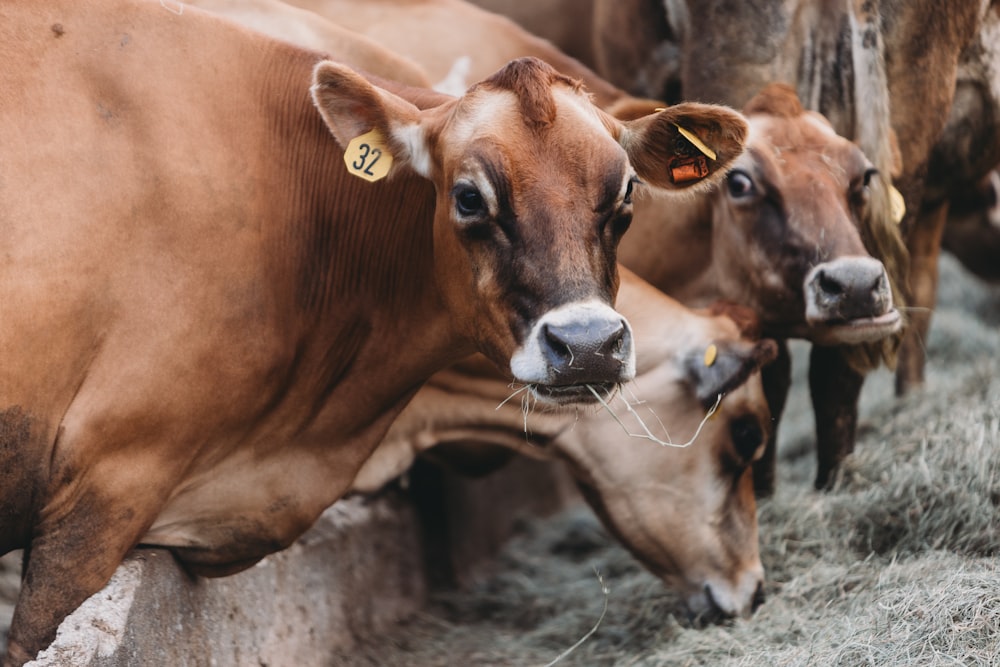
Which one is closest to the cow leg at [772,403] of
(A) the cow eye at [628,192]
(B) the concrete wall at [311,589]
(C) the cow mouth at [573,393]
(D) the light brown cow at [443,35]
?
(D) the light brown cow at [443,35]

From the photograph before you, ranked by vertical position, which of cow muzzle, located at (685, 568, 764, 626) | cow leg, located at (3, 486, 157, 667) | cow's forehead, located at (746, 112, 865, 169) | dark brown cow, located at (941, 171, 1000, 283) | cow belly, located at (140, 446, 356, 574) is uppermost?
cow's forehead, located at (746, 112, 865, 169)

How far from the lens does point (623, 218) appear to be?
3.68 m

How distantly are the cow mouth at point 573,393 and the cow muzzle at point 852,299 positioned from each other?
174 cm

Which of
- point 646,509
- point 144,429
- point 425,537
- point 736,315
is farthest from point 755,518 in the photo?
point 144,429

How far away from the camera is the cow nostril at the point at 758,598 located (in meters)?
4.90

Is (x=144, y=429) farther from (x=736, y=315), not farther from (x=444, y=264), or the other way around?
(x=736, y=315)

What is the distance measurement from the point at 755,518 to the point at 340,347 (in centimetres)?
187

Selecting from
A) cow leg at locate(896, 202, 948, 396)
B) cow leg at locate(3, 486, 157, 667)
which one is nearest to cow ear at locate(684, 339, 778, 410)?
cow leg at locate(3, 486, 157, 667)

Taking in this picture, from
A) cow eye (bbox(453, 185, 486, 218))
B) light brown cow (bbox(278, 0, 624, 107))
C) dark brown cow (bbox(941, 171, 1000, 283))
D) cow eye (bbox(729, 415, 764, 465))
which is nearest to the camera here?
cow eye (bbox(453, 185, 486, 218))

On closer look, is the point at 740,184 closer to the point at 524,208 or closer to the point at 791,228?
the point at 791,228

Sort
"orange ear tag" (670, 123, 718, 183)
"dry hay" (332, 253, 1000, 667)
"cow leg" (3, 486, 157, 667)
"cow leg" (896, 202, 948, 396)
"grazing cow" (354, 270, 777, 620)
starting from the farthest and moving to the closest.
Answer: "cow leg" (896, 202, 948, 396) < "grazing cow" (354, 270, 777, 620) < "orange ear tag" (670, 123, 718, 183) < "dry hay" (332, 253, 1000, 667) < "cow leg" (3, 486, 157, 667)

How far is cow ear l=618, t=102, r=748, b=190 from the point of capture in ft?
13.3

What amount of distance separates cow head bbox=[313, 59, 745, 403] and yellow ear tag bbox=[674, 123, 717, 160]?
26 centimetres

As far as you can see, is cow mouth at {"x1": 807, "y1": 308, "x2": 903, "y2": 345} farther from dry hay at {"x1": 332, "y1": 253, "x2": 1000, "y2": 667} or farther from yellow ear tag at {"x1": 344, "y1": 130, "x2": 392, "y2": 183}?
yellow ear tag at {"x1": 344, "y1": 130, "x2": 392, "y2": 183}
